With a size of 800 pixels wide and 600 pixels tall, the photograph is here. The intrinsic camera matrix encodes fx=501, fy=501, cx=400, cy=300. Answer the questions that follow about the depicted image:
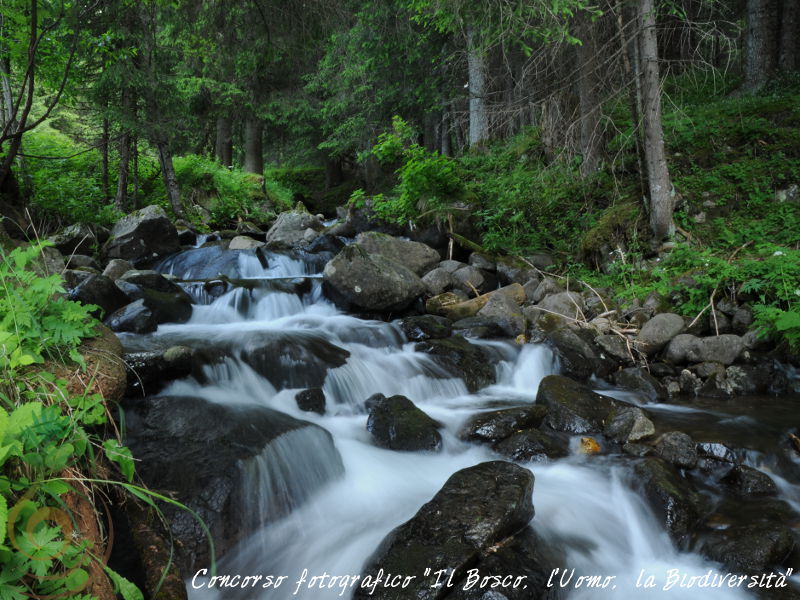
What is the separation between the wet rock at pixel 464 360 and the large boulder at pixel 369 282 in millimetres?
1448

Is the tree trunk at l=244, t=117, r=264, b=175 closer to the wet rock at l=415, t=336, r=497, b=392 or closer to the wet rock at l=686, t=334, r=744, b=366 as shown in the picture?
the wet rock at l=415, t=336, r=497, b=392

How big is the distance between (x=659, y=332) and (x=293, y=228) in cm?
1010

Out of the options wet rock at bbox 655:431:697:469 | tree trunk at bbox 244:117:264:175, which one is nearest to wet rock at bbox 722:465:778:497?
wet rock at bbox 655:431:697:469

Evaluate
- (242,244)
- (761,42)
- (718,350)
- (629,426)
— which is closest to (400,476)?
(629,426)

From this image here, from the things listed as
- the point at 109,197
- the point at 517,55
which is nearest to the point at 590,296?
the point at 517,55

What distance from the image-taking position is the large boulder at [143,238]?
10.7m

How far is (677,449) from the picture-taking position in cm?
450

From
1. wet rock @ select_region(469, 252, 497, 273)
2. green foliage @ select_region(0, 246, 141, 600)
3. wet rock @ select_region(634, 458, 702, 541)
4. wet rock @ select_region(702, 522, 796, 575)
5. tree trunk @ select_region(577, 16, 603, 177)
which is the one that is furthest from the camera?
wet rock @ select_region(469, 252, 497, 273)

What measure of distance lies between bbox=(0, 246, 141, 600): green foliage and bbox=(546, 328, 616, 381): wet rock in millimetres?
Answer: 5597

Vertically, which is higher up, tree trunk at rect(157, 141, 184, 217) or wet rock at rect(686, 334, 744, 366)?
tree trunk at rect(157, 141, 184, 217)

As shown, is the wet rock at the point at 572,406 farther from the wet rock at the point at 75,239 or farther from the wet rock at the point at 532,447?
the wet rock at the point at 75,239

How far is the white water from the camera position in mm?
3402

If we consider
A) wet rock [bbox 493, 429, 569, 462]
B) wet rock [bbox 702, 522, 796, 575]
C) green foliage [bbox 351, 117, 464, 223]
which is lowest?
wet rock [bbox 702, 522, 796, 575]

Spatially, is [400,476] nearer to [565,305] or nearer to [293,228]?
[565,305]
